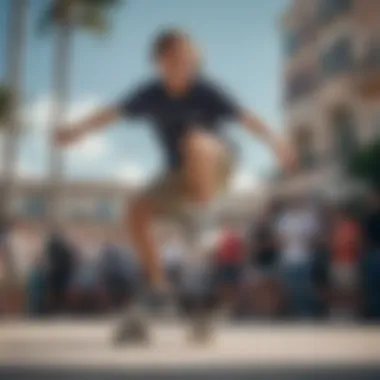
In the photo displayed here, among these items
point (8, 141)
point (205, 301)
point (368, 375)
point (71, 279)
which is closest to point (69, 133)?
point (8, 141)

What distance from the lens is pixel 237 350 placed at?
51.2 inches

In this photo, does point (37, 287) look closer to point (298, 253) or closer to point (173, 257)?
point (173, 257)

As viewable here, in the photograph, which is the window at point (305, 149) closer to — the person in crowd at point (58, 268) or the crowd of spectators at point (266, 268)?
the crowd of spectators at point (266, 268)

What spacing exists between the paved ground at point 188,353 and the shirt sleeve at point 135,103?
Answer: 397mm

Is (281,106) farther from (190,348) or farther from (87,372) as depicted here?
(87,372)

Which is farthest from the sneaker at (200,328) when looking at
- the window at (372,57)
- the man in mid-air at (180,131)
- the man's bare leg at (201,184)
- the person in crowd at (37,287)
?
the window at (372,57)

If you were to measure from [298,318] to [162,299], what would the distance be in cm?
32

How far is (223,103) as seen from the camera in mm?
1311

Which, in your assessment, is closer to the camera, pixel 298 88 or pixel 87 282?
pixel 298 88

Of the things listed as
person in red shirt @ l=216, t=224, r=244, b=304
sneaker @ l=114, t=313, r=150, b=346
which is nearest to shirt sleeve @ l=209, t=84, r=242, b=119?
person in red shirt @ l=216, t=224, r=244, b=304

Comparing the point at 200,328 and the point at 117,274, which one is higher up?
the point at 117,274

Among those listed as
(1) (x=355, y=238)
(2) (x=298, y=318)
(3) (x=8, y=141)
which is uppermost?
(3) (x=8, y=141)

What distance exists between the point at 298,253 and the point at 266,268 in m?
0.10

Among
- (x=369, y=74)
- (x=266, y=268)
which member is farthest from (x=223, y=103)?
(x=266, y=268)
